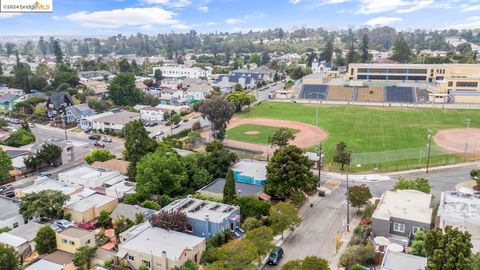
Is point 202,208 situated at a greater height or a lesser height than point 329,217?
greater

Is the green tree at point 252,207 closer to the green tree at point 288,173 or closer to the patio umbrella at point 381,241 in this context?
the green tree at point 288,173

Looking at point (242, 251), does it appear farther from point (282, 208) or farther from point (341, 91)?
point (341, 91)

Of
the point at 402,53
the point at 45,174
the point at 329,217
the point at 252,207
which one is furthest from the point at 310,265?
the point at 402,53

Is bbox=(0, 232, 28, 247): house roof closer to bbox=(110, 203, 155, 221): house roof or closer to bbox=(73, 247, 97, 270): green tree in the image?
bbox=(73, 247, 97, 270): green tree

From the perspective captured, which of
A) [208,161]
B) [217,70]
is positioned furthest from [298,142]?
[217,70]

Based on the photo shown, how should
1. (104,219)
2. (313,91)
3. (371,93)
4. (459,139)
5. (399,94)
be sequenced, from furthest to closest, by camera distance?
(313,91) → (371,93) → (399,94) → (459,139) → (104,219)

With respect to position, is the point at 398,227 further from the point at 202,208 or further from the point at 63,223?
the point at 63,223

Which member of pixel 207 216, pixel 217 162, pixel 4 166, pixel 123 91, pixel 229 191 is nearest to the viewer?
pixel 207 216
